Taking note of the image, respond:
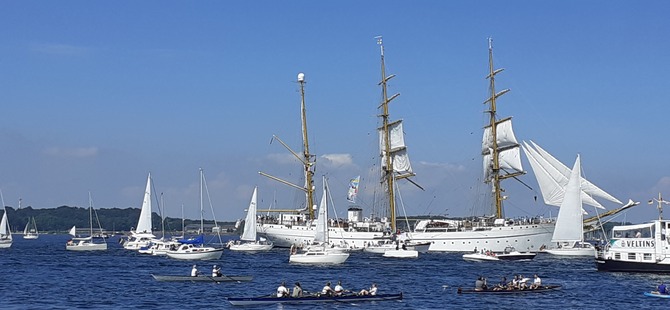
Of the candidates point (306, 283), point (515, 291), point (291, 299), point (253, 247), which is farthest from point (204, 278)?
point (253, 247)

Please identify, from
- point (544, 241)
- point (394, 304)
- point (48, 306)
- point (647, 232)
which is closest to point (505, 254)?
point (544, 241)

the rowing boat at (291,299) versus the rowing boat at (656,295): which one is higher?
the rowing boat at (291,299)

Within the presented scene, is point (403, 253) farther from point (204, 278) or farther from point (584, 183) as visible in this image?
point (204, 278)

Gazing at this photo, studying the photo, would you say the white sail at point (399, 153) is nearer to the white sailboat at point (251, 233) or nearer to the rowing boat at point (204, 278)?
the white sailboat at point (251, 233)

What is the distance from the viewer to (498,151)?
170m

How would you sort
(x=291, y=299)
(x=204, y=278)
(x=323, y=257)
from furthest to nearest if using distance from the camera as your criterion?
(x=323, y=257) < (x=204, y=278) < (x=291, y=299)

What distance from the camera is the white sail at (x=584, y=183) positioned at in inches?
5507

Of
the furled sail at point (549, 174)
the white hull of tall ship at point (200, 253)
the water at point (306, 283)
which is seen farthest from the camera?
the furled sail at point (549, 174)

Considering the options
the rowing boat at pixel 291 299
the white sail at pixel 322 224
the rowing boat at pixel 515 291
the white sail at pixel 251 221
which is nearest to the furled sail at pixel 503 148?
the white sail at pixel 251 221

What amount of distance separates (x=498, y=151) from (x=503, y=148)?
146 cm

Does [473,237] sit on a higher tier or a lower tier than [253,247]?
higher

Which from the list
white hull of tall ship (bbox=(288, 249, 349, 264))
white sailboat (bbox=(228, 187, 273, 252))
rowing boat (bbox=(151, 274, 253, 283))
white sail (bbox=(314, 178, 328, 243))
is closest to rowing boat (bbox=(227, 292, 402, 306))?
rowing boat (bbox=(151, 274, 253, 283))

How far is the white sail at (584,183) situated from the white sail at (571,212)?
15.8 metres

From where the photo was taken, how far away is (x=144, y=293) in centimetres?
7838
